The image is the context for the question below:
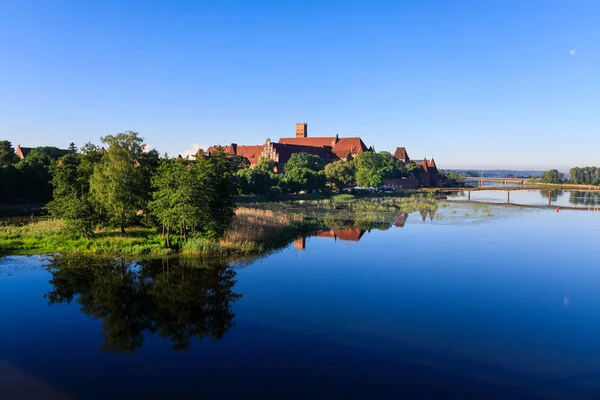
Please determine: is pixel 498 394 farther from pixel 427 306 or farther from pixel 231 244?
pixel 231 244

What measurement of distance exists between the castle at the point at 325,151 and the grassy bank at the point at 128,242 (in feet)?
262

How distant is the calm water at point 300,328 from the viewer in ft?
40.1

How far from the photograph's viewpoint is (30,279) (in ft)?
69.8

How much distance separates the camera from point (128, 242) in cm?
2830

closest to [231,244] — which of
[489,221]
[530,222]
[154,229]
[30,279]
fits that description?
[154,229]

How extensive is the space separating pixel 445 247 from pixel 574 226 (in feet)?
79.6

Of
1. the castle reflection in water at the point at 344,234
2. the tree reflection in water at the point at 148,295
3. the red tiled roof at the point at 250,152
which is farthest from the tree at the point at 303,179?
the tree reflection in water at the point at 148,295

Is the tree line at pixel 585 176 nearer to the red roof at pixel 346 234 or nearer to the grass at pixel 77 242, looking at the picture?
the red roof at pixel 346 234

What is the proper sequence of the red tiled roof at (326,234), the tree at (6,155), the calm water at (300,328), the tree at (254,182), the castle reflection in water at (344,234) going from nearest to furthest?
the calm water at (300,328) → the castle reflection in water at (344,234) → the red tiled roof at (326,234) → the tree at (6,155) → the tree at (254,182)

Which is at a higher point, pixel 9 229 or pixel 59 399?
pixel 9 229

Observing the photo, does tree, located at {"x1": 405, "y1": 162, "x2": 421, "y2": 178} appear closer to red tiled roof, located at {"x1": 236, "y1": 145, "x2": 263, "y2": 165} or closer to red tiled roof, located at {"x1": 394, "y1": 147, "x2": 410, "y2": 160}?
red tiled roof, located at {"x1": 394, "y1": 147, "x2": 410, "y2": 160}

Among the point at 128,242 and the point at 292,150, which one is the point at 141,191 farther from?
the point at 292,150

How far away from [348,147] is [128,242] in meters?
112

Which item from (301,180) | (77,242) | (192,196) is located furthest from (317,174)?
(77,242)
